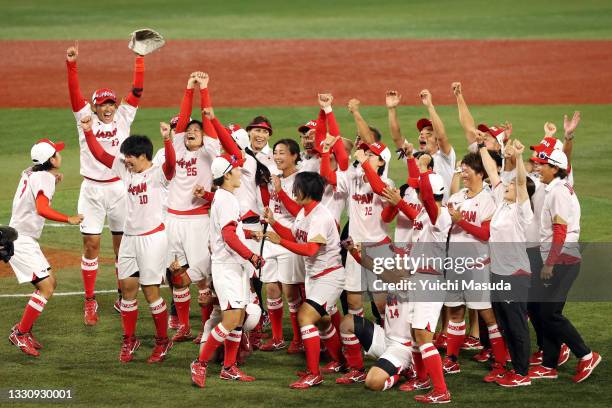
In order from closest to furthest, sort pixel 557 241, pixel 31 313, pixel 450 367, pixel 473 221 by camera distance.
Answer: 1. pixel 557 241
2. pixel 473 221
3. pixel 450 367
4. pixel 31 313

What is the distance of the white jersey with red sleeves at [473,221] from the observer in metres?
9.71

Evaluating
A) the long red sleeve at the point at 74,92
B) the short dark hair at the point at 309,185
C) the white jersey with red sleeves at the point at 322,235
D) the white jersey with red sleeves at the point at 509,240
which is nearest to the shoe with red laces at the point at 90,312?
the long red sleeve at the point at 74,92

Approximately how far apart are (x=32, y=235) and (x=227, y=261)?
219cm

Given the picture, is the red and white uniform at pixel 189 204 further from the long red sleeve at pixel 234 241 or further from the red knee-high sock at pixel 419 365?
the red knee-high sock at pixel 419 365

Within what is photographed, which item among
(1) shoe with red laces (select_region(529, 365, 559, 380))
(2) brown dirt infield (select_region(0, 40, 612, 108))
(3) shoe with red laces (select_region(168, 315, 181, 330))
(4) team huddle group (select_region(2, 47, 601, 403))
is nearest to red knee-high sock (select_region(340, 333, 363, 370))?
(4) team huddle group (select_region(2, 47, 601, 403))

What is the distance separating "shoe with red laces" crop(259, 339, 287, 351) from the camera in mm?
10734

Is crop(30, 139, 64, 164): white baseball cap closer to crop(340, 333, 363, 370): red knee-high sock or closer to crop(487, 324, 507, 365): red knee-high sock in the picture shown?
crop(340, 333, 363, 370): red knee-high sock

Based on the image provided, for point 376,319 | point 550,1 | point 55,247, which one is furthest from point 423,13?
point 376,319

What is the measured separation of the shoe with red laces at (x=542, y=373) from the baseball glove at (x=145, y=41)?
17.8 ft

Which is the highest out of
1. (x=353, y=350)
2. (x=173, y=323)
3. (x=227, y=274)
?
(x=227, y=274)

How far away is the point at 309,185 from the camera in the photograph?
9602 millimetres

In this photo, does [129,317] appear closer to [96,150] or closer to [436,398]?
[96,150]

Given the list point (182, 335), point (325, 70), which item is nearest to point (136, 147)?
point (182, 335)

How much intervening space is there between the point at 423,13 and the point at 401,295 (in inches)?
1125
